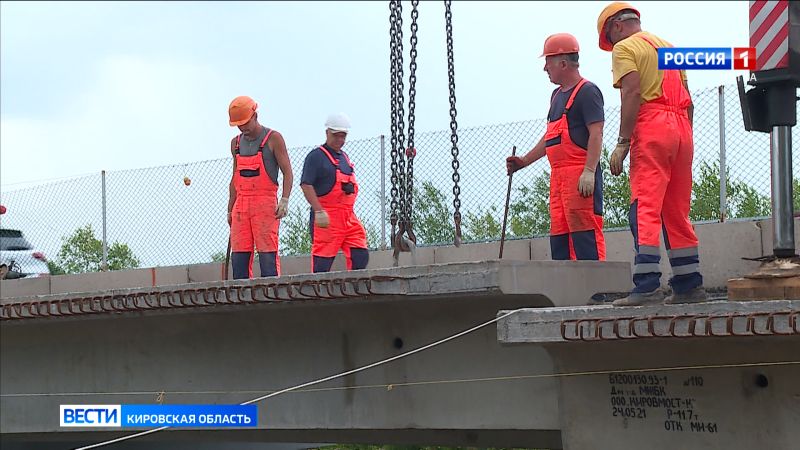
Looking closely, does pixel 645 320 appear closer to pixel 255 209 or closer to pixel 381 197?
pixel 255 209

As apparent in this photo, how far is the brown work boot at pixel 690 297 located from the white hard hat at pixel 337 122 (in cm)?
366

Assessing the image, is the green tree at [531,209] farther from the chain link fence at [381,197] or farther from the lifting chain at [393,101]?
the lifting chain at [393,101]

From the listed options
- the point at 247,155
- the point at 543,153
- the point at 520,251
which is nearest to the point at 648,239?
the point at 543,153

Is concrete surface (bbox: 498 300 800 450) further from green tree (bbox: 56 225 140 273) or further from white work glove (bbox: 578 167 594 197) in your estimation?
green tree (bbox: 56 225 140 273)

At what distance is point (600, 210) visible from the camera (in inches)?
291

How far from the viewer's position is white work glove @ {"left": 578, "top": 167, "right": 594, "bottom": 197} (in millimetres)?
6848

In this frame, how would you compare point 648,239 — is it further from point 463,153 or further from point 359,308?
point 463,153

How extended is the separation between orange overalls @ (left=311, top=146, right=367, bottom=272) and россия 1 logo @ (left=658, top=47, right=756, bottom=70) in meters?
3.58

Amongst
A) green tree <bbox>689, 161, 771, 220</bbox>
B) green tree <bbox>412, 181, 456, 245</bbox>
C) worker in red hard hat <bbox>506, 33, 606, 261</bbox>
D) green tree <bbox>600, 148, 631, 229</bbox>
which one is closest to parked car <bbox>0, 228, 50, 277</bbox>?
green tree <bbox>412, 181, 456, 245</bbox>

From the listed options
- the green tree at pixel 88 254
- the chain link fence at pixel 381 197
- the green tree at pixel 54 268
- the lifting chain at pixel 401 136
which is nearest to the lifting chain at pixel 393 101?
the lifting chain at pixel 401 136

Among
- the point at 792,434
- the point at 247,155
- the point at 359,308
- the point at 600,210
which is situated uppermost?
the point at 247,155

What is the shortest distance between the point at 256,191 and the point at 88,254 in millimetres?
5364

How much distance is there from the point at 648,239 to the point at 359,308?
2.10 metres

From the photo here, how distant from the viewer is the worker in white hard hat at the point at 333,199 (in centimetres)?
898
